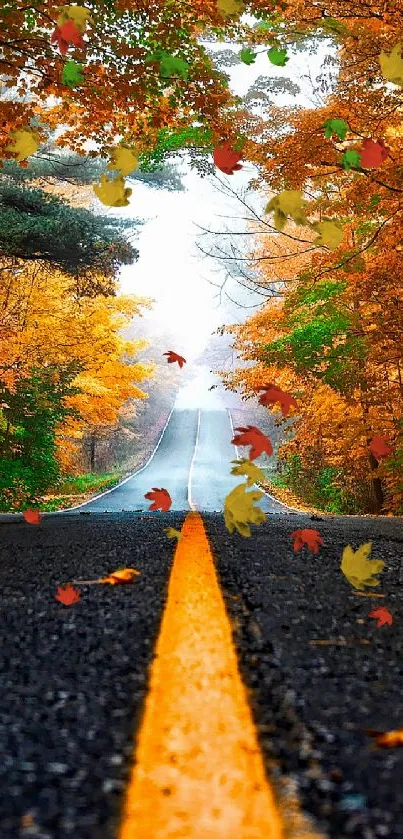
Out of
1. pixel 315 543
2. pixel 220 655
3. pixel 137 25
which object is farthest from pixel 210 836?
pixel 137 25

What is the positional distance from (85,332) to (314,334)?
8529mm

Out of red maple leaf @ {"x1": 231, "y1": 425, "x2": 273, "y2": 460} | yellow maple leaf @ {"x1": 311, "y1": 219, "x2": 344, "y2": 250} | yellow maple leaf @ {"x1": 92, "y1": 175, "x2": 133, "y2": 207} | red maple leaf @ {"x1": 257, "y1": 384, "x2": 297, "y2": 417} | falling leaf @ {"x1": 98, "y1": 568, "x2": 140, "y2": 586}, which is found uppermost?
yellow maple leaf @ {"x1": 92, "y1": 175, "x2": 133, "y2": 207}

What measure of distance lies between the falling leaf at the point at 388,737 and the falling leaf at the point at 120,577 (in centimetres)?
131

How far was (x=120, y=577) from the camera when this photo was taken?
7.20 ft

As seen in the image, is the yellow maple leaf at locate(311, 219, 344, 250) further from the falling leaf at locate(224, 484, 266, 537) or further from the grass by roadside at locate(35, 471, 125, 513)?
the grass by roadside at locate(35, 471, 125, 513)

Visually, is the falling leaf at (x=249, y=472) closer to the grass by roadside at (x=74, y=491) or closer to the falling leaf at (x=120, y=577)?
the falling leaf at (x=120, y=577)

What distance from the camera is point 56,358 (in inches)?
741

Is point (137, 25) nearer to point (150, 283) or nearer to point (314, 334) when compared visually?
point (314, 334)

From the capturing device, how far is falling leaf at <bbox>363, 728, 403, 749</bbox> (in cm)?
90

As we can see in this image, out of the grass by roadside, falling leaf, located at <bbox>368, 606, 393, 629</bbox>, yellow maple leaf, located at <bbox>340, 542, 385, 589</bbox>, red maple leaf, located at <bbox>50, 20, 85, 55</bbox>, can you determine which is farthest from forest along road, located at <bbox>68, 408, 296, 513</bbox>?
falling leaf, located at <bbox>368, 606, 393, 629</bbox>

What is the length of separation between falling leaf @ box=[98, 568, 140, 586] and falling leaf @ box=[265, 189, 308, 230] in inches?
54.5

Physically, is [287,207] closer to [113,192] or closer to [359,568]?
[113,192]

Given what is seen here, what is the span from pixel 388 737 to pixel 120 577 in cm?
137

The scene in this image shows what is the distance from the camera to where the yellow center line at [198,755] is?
0.67 meters
